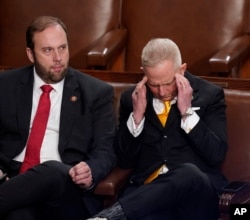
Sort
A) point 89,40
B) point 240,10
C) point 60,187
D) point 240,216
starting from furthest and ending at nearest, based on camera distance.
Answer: point 89,40 → point 240,10 → point 60,187 → point 240,216

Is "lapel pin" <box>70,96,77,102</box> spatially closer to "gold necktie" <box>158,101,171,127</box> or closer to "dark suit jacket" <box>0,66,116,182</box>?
"dark suit jacket" <box>0,66,116,182</box>

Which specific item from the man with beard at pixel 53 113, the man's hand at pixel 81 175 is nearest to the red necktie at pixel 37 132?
the man with beard at pixel 53 113

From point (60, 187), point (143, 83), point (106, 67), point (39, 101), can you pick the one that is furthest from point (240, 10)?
point (60, 187)

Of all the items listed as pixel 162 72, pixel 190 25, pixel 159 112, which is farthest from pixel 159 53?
pixel 190 25

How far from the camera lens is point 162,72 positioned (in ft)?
4.42

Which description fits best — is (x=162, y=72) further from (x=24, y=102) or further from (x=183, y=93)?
(x=24, y=102)

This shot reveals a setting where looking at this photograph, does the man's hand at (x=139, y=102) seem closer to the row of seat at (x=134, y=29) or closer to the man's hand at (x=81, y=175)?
the man's hand at (x=81, y=175)

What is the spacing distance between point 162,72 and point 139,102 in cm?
9

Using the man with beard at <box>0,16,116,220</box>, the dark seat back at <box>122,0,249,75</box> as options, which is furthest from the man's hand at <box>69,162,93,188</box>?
the dark seat back at <box>122,0,249,75</box>

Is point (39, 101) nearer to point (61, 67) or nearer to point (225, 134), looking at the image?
point (61, 67)

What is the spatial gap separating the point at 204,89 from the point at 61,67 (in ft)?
1.00

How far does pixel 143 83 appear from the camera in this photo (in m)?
1.41

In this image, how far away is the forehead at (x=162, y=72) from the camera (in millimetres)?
1346

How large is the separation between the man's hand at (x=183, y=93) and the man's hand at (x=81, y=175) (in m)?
0.22
